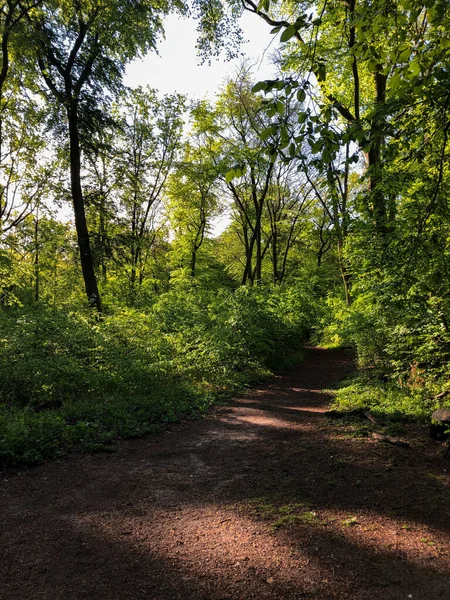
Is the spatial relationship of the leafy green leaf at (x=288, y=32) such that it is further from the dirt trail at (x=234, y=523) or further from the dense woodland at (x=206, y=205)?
the dirt trail at (x=234, y=523)

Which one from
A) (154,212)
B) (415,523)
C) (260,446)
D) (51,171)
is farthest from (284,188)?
(415,523)

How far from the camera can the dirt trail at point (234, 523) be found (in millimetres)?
2508

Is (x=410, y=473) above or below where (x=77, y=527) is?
above

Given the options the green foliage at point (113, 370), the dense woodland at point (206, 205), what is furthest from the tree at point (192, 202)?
the green foliage at point (113, 370)

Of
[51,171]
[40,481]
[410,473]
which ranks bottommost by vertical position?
[40,481]

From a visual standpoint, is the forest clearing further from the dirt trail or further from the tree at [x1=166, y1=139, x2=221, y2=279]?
the tree at [x1=166, y1=139, x2=221, y2=279]

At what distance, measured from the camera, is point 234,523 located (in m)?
3.29

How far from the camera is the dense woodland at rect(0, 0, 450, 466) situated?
285 centimetres

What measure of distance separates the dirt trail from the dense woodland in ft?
3.86

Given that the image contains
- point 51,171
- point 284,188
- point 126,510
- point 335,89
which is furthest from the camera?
point 284,188

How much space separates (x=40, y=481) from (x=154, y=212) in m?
27.5

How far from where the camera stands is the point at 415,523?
3.12 metres

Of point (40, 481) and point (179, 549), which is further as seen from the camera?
point (40, 481)

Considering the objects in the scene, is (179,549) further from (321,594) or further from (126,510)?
(321,594)
